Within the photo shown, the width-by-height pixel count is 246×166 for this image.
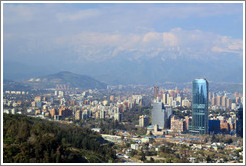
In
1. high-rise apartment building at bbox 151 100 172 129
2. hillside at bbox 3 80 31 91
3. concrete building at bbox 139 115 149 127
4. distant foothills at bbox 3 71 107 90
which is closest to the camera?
high-rise apartment building at bbox 151 100 172 129

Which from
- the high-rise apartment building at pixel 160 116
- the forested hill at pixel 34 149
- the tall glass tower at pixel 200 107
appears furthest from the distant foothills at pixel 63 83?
the forested hill at pixel 34 149

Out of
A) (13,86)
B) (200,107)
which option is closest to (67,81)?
(13,86)

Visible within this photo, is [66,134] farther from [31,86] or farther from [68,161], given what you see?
[31,86]

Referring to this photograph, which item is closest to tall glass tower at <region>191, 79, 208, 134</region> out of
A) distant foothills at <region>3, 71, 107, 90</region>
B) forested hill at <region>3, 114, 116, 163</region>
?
forested hill at <region>3, 114, 116, 163</region>

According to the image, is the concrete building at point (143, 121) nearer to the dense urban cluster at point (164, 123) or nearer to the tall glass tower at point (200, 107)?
the dense urban cluster at point (164, 123)

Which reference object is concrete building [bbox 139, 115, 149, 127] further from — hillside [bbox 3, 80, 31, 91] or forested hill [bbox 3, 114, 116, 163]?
hillside [bbox 3, 80, 31, 91]

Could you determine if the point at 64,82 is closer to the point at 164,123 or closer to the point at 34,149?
the point at 164,123
